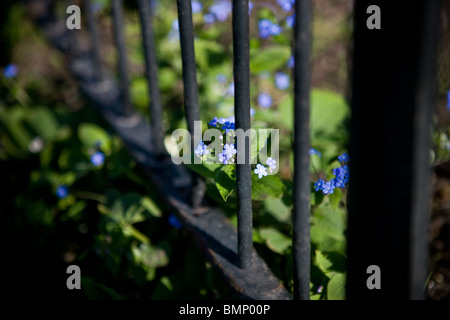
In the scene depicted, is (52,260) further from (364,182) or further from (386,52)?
(386,52)

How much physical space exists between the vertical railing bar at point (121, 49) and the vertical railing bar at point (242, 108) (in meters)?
0.94

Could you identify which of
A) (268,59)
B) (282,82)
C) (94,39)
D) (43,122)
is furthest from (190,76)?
(43,122)

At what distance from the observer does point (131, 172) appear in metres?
2.06

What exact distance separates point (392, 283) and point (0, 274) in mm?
1665

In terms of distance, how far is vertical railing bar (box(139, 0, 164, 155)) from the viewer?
1.63 metres

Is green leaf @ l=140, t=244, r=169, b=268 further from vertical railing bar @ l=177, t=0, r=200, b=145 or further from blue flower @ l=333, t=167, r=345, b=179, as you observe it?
blue flower @ l=333, t=167, r=345, b=179

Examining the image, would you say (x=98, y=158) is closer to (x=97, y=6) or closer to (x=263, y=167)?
(x=263, y=167)

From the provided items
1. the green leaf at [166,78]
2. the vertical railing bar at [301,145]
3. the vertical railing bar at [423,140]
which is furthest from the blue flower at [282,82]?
the vertical railing bar at [423,140]

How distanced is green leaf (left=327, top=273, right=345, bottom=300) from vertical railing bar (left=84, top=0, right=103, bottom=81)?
5.08 feet

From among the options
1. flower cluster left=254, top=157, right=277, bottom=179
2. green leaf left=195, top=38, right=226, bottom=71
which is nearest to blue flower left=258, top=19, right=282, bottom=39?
green leaf left=195, top=38, right=226, bottom=71

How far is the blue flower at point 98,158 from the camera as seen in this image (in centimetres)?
198

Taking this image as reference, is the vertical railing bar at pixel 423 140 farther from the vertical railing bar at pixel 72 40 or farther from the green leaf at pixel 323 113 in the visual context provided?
the vertical railing bar at pixel 72 40
